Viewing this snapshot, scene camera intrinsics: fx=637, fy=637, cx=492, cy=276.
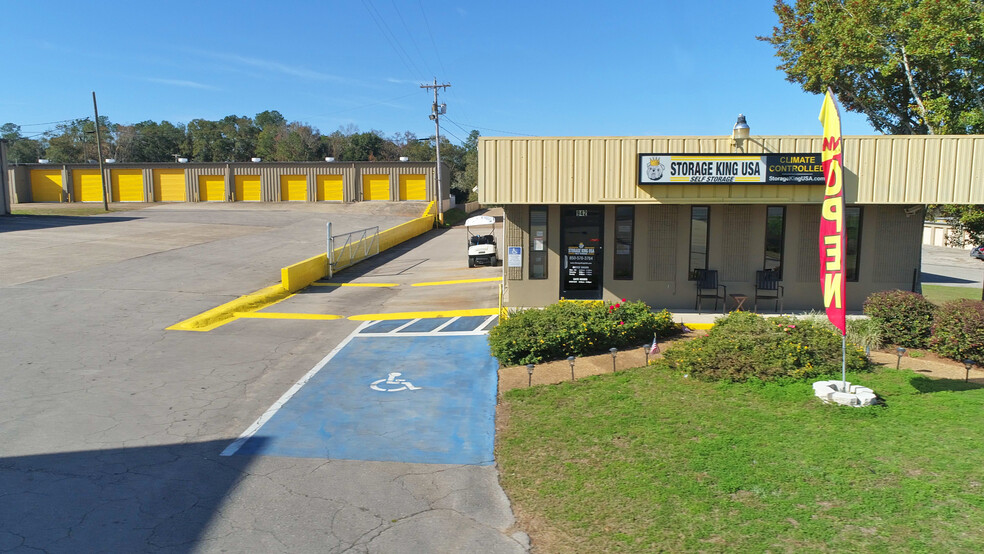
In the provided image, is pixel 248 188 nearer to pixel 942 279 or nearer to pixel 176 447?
pixel 942 279

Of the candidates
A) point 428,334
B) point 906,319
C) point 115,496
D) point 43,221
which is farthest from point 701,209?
point 43,221

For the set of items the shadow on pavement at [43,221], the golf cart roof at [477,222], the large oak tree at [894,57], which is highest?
the large oak tree at [894,57]

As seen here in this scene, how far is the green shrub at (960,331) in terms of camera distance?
10.2 metres

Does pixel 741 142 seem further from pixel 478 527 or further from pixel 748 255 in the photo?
pixel 478 527

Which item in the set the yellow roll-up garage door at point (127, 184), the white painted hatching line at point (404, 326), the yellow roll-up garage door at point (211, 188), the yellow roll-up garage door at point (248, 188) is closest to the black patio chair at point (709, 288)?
the white painted hatching line at point (404, 326)

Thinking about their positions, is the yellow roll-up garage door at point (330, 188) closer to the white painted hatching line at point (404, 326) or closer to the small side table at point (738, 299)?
the white painted hatching line at point (404, 326)

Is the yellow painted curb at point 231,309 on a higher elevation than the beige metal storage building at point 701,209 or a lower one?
lower

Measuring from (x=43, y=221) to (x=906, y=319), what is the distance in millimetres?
40758

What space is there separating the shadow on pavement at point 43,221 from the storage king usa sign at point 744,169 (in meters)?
32.2

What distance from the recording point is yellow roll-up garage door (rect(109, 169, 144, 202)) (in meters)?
53.8

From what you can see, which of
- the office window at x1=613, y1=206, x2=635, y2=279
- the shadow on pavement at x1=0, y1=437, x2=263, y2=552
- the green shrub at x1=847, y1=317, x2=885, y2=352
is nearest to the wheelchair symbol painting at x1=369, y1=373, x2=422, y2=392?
the shadow on pavement at x1=0, y1=437, x2=263, y2=552

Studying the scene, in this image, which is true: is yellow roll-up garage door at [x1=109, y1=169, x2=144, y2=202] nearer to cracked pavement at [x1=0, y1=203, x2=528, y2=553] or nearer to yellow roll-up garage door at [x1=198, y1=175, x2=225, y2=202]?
yellow roll-up garage door at [x1=198, y1=175, x2=225, y2=202]

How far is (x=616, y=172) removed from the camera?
14.8 metres

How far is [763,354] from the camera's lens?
980 centimetres
